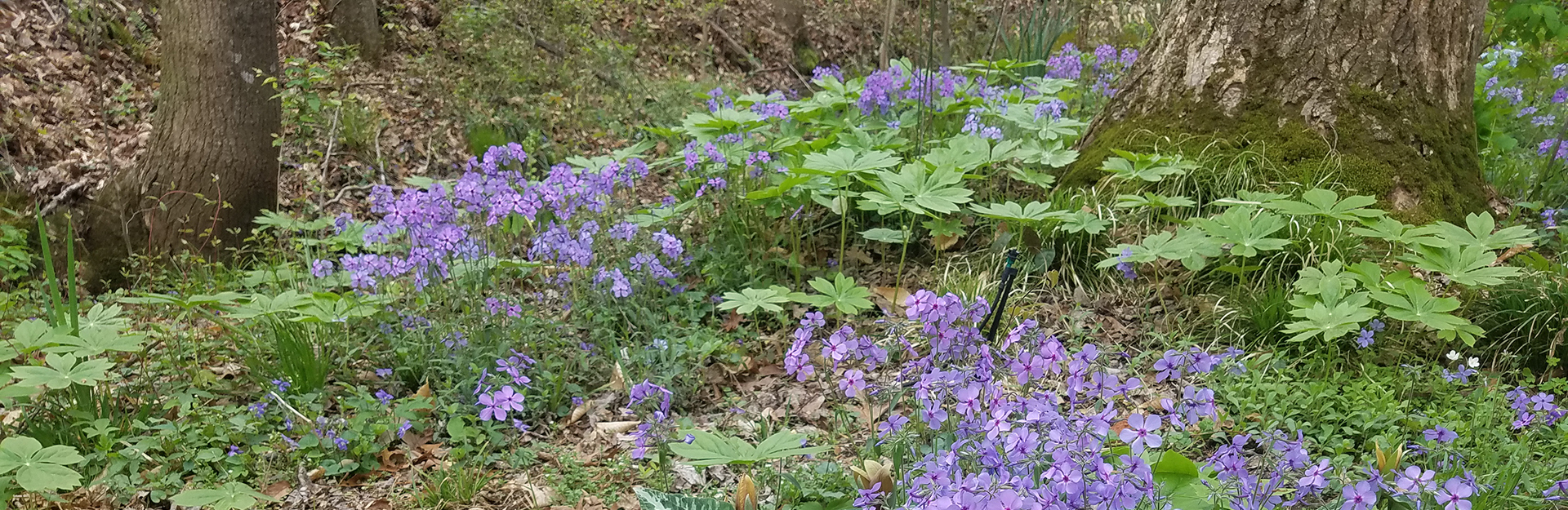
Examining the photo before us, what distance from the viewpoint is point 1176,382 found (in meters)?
2.55

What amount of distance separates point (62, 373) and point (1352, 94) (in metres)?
3.49

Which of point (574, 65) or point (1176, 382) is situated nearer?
point (1176, 382)

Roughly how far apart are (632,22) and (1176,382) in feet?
20.4

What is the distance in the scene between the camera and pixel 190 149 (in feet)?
13.5

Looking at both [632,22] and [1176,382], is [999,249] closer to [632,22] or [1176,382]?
[1176,382]

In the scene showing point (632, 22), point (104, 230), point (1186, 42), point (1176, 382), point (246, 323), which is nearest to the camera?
point (1176, 382)

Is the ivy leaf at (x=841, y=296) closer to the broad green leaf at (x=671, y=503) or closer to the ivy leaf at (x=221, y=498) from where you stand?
the broad green leaf at (x=671, y=503)

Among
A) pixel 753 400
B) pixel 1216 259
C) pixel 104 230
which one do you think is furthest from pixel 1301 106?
pixel 104 230

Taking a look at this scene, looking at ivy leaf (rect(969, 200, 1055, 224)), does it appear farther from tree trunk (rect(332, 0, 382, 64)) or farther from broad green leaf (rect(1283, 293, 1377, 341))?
tree trunk (rect(332, 0, 382, 64))

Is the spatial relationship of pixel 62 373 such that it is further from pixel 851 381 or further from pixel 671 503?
pixel 851 381

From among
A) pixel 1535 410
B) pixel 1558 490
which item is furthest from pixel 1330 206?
pixel 1558 490

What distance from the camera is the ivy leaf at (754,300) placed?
2.44m

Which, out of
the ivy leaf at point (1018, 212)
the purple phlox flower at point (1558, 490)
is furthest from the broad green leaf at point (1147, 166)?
the purple phlox flower at point (1558, 490)

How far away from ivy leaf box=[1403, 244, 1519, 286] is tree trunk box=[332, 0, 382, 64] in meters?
5.62
